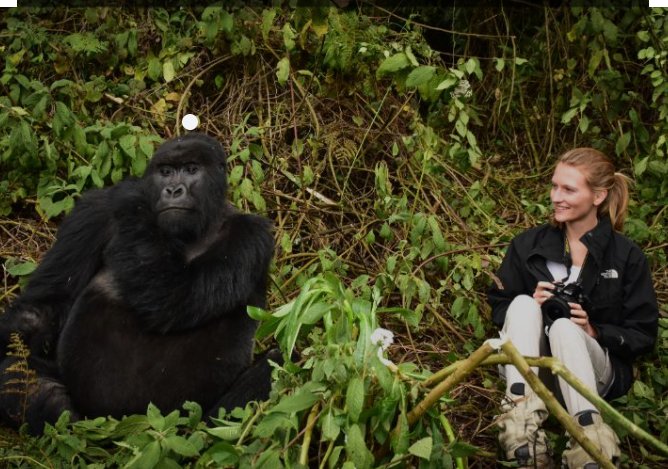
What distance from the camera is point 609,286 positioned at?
3652mm

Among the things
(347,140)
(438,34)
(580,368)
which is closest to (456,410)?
(580,368)

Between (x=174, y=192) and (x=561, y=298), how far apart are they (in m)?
1.33

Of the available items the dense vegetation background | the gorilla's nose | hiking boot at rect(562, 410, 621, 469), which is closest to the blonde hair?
the dense vegetation background

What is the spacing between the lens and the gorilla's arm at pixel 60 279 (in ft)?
11.8

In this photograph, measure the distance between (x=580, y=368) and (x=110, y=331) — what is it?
1.52m

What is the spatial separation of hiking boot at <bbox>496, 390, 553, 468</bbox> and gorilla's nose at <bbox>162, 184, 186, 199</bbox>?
1.27 metres

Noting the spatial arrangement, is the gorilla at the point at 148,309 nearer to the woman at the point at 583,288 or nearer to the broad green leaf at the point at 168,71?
the woman at the point at 583,288

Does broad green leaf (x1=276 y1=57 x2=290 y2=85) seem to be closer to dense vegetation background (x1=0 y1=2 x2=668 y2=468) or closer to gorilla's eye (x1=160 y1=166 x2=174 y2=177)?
dense vegetation background (x1=0 y1=2 x2=668 y2=468)

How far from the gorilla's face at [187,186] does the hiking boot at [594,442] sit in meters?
1.38

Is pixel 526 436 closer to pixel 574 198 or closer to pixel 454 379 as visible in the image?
pixel 454 379

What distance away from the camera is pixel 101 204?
12.1 feet

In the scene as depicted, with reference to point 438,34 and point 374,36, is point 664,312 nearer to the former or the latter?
point 374,36

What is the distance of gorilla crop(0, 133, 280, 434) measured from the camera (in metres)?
3.43

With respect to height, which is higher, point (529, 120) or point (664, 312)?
point (529, 120)
